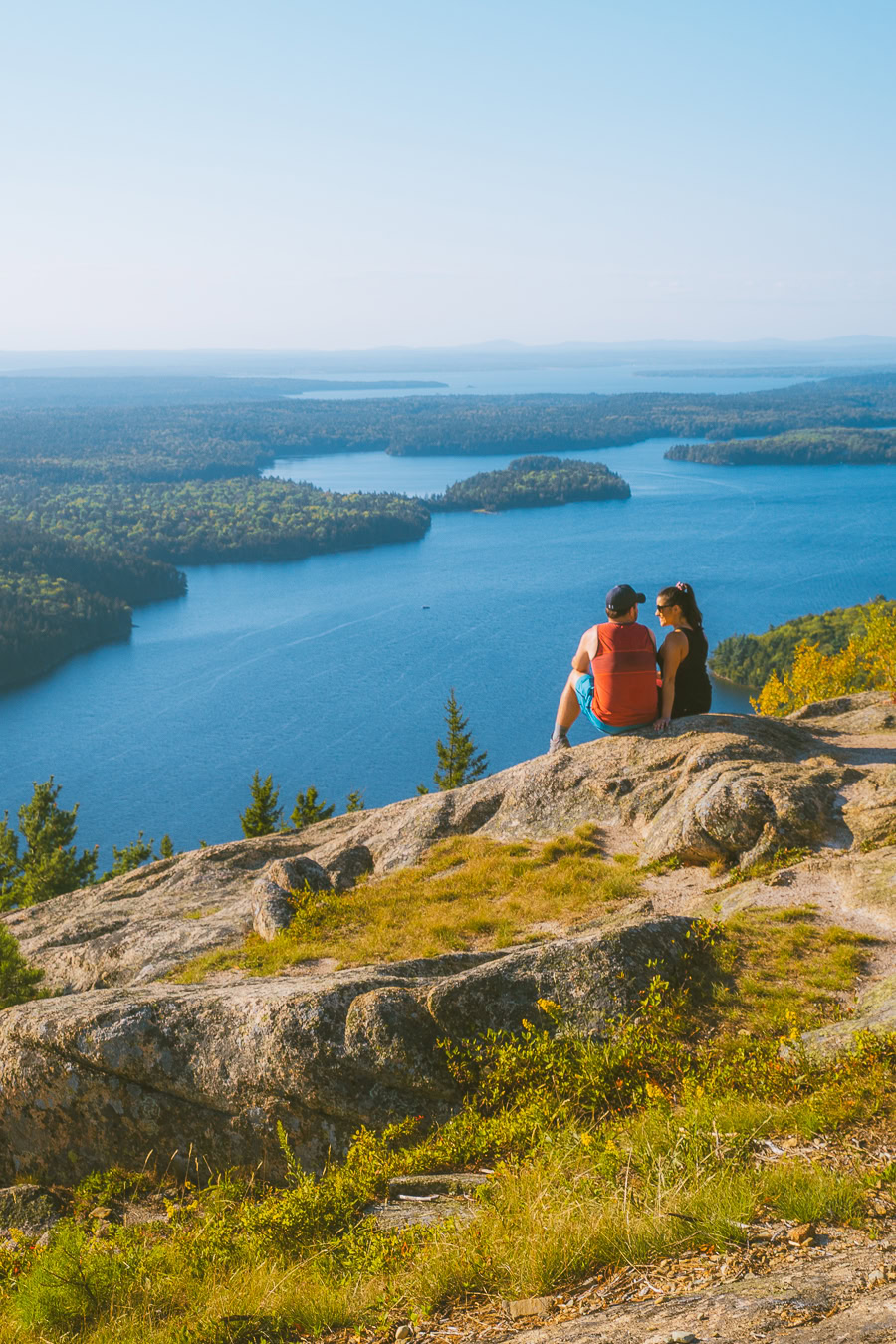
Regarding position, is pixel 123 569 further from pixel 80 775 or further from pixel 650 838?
pixel 650 838

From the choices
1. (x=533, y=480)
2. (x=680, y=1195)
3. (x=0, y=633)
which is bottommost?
(x=0, y=633)

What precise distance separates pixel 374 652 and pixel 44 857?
59.9 meters

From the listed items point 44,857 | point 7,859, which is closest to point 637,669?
point 44,857

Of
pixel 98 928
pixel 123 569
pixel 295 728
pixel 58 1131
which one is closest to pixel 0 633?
pixel 123 569

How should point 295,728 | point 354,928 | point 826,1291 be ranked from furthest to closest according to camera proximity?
point 295,728
point 354,928
point 826,1291

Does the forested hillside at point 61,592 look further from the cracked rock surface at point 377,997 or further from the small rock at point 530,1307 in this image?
the small rock at point 530,1307

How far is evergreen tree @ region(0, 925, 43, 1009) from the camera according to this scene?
10.0m

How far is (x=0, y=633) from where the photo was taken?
106m

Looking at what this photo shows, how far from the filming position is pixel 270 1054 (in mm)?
5816

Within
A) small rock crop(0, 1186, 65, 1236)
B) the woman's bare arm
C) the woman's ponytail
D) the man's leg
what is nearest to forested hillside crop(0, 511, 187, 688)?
the man's leg

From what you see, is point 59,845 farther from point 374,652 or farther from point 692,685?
point 374,652

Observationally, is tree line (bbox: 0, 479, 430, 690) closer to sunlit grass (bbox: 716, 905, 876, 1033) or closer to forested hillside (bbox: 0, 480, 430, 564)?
forested hillside (bbox: 0, 480, 430, 564)

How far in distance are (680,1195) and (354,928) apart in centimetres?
549

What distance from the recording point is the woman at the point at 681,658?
1047 cm
